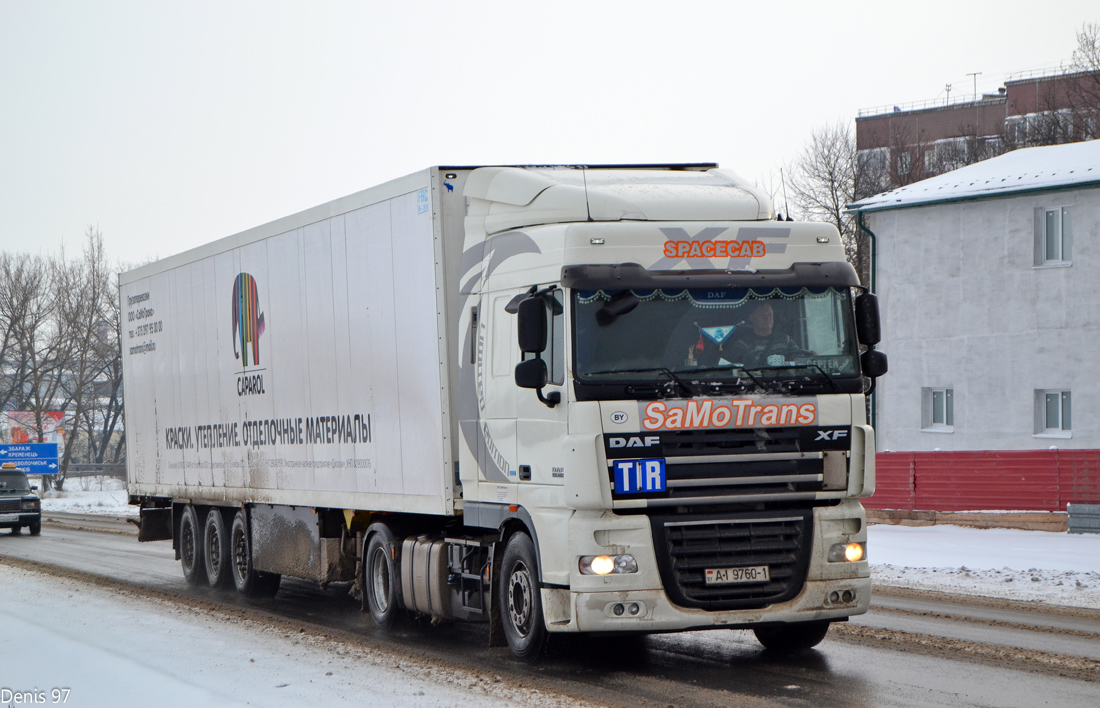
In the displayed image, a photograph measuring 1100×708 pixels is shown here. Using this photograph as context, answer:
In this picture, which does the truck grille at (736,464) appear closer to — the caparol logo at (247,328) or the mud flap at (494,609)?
the mud flap at (494,609)

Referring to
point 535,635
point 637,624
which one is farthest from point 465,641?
point 637,624

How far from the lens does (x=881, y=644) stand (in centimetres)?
990

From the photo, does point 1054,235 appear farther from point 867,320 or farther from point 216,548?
point 867,320

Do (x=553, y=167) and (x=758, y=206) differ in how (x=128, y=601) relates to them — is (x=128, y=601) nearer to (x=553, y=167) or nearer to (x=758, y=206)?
(x=553, y=167)

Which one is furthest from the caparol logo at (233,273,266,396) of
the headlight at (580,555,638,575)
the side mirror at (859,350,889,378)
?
the side mirror at (859,350,889,378)

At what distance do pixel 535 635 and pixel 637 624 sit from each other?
0.99 meters

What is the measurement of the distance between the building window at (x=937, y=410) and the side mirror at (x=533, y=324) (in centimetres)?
2347

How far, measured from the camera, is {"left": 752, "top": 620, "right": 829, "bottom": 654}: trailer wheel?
379 inches

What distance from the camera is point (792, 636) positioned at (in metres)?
9.74

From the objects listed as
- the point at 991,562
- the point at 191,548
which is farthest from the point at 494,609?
the point at 991,562

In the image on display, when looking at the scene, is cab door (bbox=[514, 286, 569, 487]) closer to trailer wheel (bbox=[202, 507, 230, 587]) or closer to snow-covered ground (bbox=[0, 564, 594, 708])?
snow-covered ground (bbox=[0, 564, 594, 708])

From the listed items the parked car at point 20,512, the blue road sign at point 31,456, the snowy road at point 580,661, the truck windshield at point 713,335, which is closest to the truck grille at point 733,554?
the snowy road at point 580,661

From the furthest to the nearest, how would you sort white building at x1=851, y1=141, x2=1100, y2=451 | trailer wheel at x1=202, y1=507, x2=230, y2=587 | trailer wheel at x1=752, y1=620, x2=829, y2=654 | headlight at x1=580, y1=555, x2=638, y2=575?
white building at x1=851, y1=141, x2=1100, y2=451 → trailer wheel at x1=202, y1=507, x2=230, y2=587 → trailer wheel at x1=752, y1=620, x2=829, y2=654 → headlight at x1=580, y1=555, x2=638, y2=575

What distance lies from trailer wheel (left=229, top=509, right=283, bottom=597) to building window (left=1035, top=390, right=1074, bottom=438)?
19.7 metres
